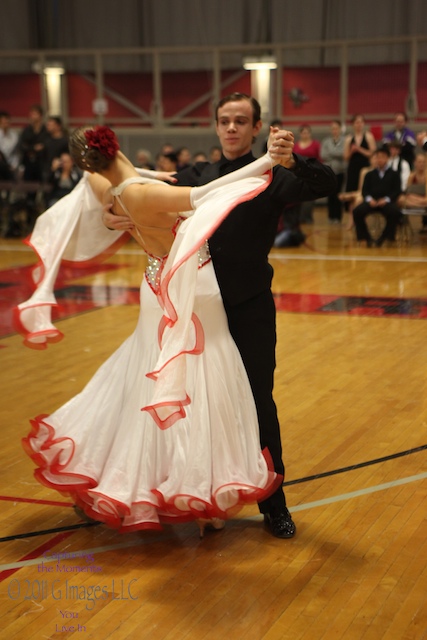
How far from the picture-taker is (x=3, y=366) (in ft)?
17.9

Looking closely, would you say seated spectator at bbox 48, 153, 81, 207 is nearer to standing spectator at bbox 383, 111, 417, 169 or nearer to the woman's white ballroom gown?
standing spectator at bbox 383, 111, 417, 169

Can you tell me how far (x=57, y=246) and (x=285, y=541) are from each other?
4.73 feet

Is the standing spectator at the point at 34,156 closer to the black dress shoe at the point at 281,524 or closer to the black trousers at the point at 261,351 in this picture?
the black trousers at the point at 261,351

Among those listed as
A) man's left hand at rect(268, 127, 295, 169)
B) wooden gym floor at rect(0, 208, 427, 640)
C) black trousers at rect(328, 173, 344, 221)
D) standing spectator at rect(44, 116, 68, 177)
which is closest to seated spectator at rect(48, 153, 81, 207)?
standing spectator at rect(44, 116, 68, 177)

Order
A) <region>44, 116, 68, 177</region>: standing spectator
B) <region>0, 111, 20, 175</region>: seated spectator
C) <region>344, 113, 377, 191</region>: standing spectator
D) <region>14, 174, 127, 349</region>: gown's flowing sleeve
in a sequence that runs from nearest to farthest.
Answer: <region>14, 174, 127, 349</region>: gown's flowing sleeve
<region>44, 116, 68, 177</region>: standing spectator
<region>344, 113, 377, 191</region>: standing spectator
<region>0, 111, 20, 175</region>: seated spectator

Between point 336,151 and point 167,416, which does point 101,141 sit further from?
point 336,151

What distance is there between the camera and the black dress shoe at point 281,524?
9.99 ft

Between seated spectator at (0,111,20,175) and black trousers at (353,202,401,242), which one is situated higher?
seated spectator at (0,111,20,175)

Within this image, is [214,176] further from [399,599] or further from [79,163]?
[399,599]

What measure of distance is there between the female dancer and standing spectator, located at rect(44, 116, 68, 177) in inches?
360

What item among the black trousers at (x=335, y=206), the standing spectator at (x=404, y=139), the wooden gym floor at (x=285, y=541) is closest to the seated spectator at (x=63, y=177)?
the black trousers at (x=335, y=206)

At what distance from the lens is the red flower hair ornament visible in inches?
113

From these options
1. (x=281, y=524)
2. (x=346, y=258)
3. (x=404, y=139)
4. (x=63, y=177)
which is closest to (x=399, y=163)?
(x=404, y=139)

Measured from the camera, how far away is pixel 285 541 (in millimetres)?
3021
